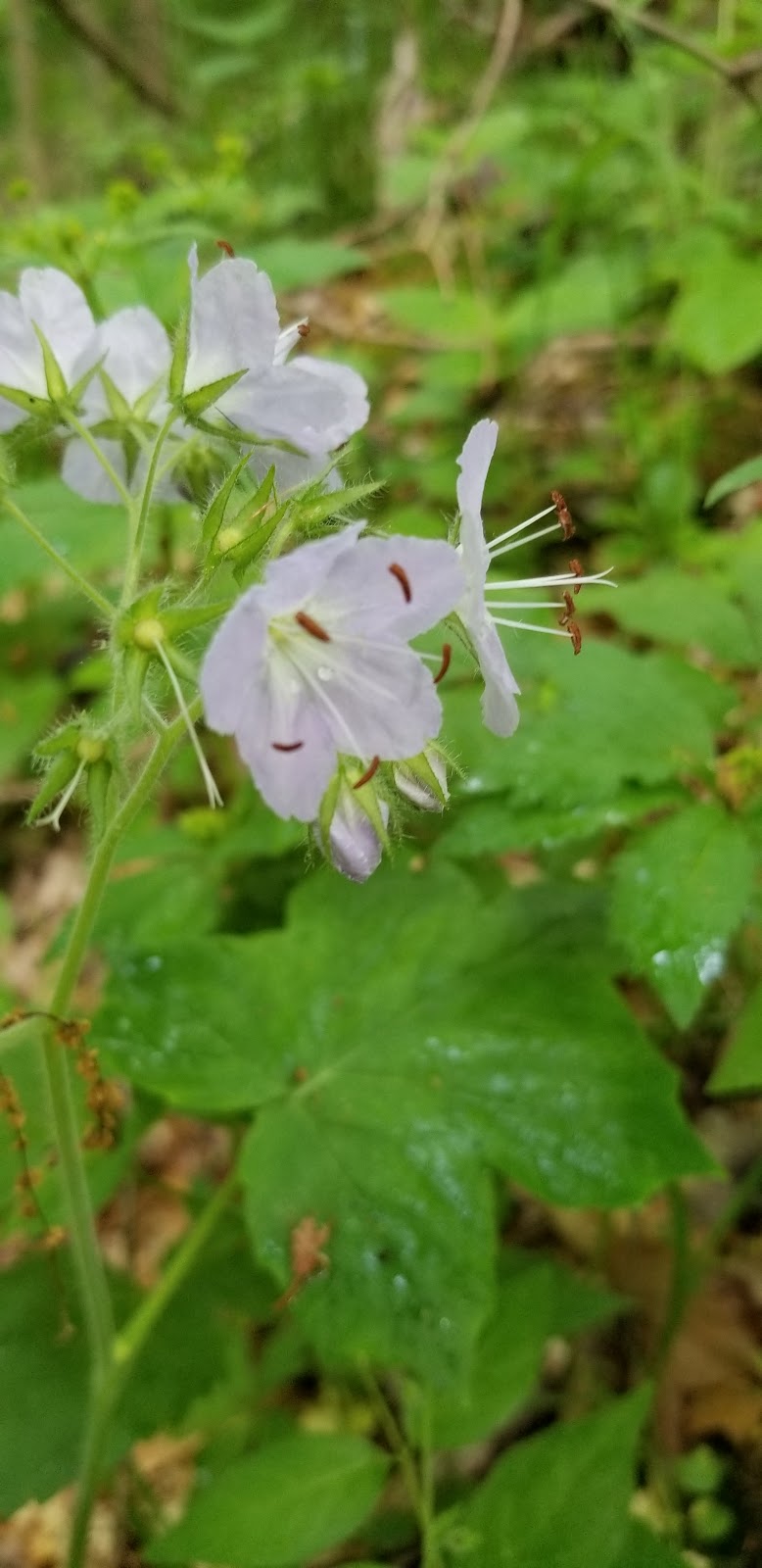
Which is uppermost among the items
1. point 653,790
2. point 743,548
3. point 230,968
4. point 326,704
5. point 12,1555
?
point 326,704

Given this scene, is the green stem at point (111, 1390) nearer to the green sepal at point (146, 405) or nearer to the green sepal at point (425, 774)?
the green sepal at point (425, 774)

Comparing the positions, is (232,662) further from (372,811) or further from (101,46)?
(101,46)

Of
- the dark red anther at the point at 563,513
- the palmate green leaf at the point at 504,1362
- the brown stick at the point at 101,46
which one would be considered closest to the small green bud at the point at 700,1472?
the palmate green leaf at the point at 504,1362

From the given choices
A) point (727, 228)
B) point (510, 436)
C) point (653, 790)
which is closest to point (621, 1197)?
point (653, 790)

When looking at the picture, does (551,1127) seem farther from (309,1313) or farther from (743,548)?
(743,548)

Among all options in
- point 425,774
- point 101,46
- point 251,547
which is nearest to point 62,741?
point 251,547

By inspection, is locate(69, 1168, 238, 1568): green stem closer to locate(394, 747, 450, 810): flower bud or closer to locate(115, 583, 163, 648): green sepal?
locate(394, 747, 450, 810): flower bud
